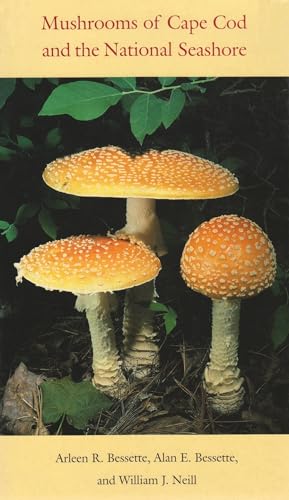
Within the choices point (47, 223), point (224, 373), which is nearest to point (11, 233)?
point (47, 223)

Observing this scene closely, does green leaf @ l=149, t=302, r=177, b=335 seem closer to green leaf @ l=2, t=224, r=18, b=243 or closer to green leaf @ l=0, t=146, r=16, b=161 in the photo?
green leaf @ l=2, t=224, r=18, b=243

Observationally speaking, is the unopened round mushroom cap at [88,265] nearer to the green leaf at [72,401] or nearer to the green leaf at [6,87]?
the green leaf at [72,401]

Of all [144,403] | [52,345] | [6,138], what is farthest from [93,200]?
[144,403]

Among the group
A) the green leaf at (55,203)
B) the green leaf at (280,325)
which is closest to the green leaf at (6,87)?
the green leaf at (55,203)

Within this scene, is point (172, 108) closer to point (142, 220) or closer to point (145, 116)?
point (145, 116)

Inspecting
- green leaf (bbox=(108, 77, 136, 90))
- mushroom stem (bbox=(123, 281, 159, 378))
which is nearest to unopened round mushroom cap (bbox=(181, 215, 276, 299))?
mushroom stem (bbox=(123, 281, 159, 378))
